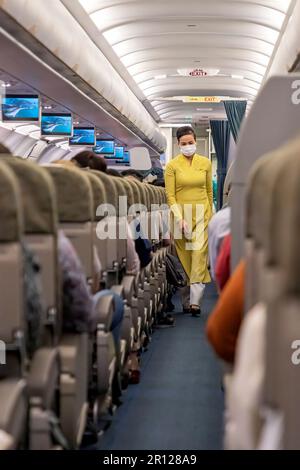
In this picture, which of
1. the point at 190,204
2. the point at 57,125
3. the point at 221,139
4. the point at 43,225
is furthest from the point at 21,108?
the point at 43,225

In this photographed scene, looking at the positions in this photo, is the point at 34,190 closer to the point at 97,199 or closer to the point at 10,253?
the point at 10,253

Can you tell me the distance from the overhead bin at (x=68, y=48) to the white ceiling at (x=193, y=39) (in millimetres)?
716

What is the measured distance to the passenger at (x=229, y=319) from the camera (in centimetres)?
323

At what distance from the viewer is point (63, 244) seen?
3818 millimetres

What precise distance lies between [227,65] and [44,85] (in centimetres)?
841

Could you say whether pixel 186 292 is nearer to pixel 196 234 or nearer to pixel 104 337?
pixel 196 234

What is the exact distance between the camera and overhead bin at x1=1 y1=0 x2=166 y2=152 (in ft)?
31.6

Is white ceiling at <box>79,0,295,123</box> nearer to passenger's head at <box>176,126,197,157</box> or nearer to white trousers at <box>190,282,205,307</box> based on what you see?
passenger's head at <box>176,126,197,157</box>

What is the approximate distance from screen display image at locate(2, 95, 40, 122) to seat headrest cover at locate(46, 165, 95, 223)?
462 inches

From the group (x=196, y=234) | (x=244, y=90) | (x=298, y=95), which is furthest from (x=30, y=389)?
(x=244, y=90)

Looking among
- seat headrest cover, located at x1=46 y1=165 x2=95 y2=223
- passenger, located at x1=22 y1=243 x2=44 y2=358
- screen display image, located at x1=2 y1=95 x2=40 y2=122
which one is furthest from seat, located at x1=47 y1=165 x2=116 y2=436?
screen display image, located at x1=2 y1=95 x2=40 y2=122

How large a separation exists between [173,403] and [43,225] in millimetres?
3022

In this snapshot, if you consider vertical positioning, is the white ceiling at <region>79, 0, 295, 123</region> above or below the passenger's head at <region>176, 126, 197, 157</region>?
above

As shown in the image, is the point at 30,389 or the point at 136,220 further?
the point at 136,220
